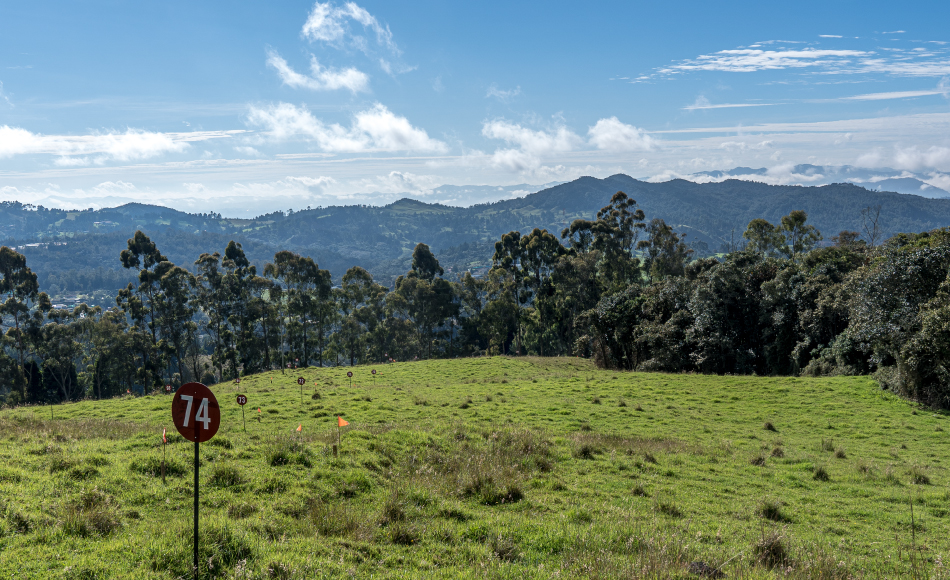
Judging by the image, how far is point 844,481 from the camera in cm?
1304

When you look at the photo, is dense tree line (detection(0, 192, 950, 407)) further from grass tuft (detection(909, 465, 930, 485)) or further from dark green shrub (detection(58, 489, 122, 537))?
dark green shrub (detection(58, 489, 122, 537))

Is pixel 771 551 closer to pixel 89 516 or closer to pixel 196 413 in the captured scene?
pixel 196 413

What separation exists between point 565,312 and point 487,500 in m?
63.5

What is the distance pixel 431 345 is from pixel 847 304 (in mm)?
58623

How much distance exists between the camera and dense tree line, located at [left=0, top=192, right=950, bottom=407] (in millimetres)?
25078

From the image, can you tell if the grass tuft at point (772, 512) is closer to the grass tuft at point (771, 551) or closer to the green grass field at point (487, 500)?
the green grass field at point (487, 500)

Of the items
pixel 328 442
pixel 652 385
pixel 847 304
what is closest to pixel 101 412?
pixel 328 442

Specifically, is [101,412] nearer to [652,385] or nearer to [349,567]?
[349,567]

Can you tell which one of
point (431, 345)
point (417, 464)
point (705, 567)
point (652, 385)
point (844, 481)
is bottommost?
point (431, 345)

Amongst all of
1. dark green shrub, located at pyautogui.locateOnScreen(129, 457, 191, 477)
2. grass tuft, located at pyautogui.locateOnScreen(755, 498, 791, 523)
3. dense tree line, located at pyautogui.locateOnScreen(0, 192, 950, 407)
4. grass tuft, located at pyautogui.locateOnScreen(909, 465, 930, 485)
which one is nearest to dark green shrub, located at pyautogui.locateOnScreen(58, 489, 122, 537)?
dark green shrub, located at pyautogui.locateOnScreen(129, 457, 191, 477)

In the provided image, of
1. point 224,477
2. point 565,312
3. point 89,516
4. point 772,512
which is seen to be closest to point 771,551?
point 772,512

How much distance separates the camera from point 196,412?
589 cm

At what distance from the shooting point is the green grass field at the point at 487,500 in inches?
259

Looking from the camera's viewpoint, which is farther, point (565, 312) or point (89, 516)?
point (565, 312)
